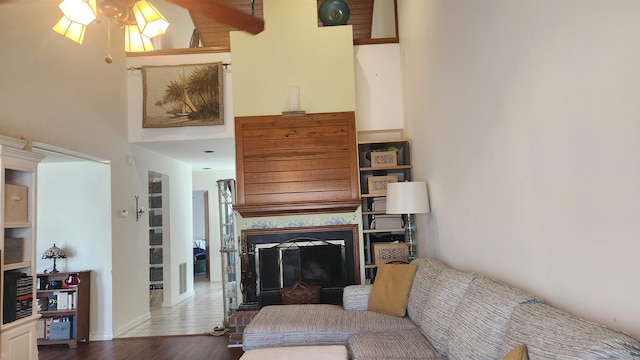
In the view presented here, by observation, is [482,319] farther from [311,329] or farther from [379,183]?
[379,183]

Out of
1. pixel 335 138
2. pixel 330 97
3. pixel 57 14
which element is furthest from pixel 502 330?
pixel 57 14

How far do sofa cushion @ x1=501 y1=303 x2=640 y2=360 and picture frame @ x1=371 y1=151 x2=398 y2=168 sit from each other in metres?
3.03

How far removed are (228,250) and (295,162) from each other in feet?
4.30

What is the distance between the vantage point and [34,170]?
3.46 meters

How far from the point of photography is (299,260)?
4.86 meters

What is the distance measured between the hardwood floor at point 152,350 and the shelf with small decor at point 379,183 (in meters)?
1.75

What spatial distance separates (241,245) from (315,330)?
1.86m

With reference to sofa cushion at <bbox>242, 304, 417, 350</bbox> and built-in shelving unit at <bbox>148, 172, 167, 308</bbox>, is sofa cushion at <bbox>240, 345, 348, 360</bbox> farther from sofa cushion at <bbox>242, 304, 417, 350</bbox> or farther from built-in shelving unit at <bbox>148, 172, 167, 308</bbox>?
built-in shelving unit at <bbox>148, 172, 167, 308</bbox>

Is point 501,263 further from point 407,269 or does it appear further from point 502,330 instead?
point 407,269

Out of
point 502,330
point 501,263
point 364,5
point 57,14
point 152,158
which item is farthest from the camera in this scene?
point 364,5

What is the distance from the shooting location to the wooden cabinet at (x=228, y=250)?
502 centimetres

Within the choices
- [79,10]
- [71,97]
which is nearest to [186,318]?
[71,97]

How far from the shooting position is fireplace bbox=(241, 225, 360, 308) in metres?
4.81

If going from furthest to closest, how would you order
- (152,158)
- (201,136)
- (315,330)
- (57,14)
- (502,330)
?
(152,158) → (201,136) → (57,14) → (315,330) → (502,330)
